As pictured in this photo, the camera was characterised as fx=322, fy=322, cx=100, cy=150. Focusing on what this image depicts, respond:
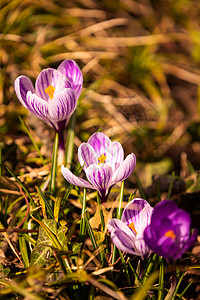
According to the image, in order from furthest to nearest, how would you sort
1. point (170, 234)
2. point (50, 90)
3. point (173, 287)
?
1. point (50, 90)
2. point (173, 287)
3. point (170, 234)

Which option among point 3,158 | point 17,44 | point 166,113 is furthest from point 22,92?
point 166,113

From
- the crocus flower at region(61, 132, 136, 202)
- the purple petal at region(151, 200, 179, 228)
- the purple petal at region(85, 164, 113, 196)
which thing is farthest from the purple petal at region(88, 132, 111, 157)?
the purple petal at region(151, 200, 179, 228)

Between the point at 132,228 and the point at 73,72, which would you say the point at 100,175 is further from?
the point at 73,72

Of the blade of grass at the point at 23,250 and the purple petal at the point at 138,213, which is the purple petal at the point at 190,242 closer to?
the purple petal at the point at 138,213

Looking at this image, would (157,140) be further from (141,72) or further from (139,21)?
(139,21)

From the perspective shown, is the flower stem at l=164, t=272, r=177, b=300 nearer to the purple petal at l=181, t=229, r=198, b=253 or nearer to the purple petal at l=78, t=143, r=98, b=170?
the purple petal at l=181, t=229, r=198, b=253

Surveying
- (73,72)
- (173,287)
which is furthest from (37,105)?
(173,287)
